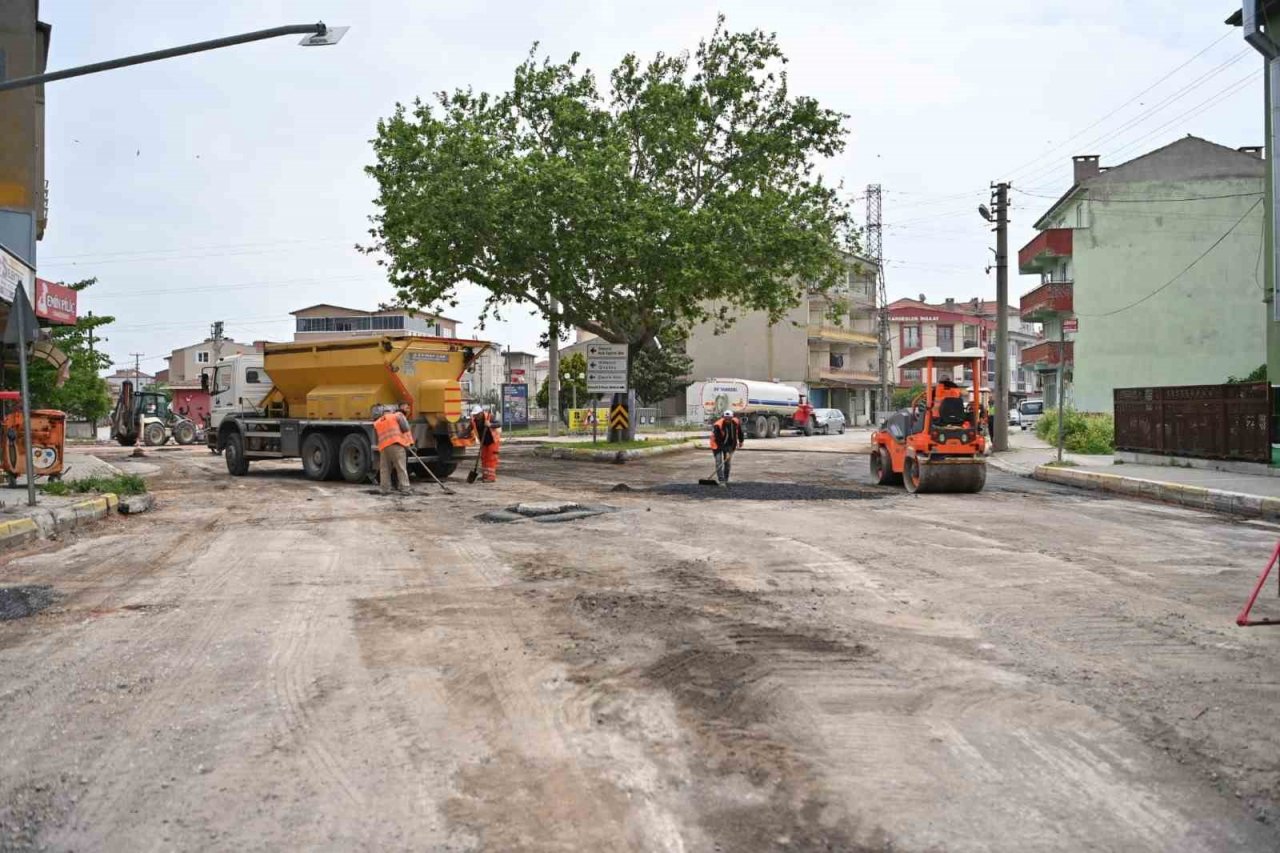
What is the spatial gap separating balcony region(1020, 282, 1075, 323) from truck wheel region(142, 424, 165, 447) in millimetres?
39086

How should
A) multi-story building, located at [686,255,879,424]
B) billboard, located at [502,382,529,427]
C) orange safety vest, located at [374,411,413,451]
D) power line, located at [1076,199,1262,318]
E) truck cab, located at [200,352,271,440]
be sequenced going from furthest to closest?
1. multi-story building, located at [686,255,879,424]
2. billboard, located at [502,382,529,427]
3. power line, located at [1076,199,1262,318]
4. truck cab, located at [200,352,271,440]
5. orange safety vest, located at [374,411,413,451]

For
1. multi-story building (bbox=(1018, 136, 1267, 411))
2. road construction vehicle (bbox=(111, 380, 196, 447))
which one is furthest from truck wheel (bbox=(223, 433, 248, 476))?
multi-story building (bbox=(1018, 136, 1267, 411))

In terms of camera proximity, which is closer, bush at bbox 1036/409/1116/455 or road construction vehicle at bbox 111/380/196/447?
bush at bbox 1036/409/1116/455

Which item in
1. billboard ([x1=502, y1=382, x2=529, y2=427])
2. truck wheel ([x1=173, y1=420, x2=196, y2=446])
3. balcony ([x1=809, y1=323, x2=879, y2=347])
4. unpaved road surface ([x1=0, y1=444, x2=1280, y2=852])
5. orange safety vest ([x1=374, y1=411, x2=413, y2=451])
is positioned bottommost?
unpaved road surface ([x1=0, y1=444, x2=1280, y2=852])

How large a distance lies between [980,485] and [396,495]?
993cm

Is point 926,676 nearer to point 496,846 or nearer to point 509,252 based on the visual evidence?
point 496,846

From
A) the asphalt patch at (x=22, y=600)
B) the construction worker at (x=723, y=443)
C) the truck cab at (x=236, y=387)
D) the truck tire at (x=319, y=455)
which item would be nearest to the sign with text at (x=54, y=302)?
the truck cab at (x=236, y=387)

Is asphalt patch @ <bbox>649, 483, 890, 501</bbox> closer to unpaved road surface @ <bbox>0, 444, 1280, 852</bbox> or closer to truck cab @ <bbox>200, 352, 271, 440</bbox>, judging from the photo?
unpaved road surface @ <bbox>0, 444, 1280, 852</bbox>

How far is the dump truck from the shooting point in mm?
20172

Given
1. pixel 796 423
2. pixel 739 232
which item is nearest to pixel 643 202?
pixel 739 232

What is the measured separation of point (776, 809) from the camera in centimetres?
382

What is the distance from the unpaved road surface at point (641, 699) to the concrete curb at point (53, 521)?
88 cm

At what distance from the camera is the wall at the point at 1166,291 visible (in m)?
42.7

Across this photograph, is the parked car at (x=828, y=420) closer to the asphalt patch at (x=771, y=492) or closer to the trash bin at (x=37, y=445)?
the asphalt patch at (x=771, y=492)
